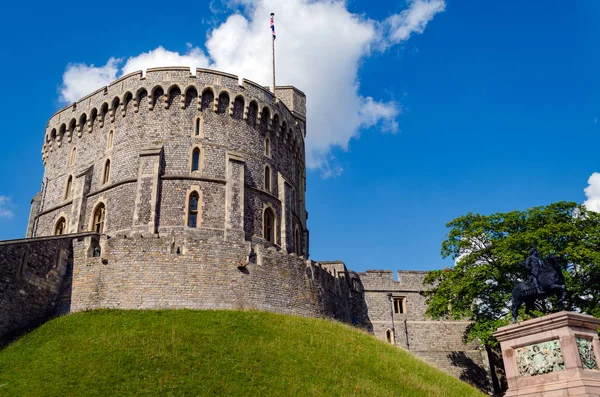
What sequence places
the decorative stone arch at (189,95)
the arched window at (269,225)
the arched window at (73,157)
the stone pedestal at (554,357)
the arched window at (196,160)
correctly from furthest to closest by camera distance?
the arched window at (73,157) < the arched window at (269,225) < the decorative stone arch at (189,95) < the arched window at (196,160) < the stone pedestal at (554,357)

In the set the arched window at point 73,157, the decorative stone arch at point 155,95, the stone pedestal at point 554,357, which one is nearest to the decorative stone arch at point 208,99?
the decorative stone arch at point 155,95

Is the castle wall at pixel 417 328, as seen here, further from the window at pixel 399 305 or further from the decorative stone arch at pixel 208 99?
the decorative stone arch at pixel 208 99

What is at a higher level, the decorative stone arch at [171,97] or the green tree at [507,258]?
Result: the decorative stone arch at [171,97]

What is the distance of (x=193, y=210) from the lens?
3191 cm

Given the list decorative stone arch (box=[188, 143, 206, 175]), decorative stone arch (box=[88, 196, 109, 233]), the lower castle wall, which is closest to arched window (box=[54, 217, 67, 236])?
decorative stone arch (box=[88, 196, 109, 233])

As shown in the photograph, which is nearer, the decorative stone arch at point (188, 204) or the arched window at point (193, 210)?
the decorative stone arch at point (188, 204)

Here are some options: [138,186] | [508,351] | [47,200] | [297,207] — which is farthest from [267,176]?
[508,351]

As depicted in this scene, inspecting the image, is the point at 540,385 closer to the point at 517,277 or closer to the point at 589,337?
the point at 589,337

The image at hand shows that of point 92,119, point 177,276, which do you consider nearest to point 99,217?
point 92,119

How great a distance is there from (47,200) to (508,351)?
32663 millimetres

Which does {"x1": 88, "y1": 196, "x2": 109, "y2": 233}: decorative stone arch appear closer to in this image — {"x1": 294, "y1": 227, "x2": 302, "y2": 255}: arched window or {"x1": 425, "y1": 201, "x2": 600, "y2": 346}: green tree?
{"x1": 294, "y1": 227, "x2": 302, "y2": 255}: arched window

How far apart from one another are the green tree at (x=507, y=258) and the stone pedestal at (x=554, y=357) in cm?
1548

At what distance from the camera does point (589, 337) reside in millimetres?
13469

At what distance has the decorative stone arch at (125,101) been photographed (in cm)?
3438
